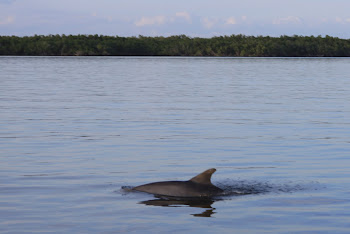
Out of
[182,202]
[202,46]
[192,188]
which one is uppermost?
[202,46]

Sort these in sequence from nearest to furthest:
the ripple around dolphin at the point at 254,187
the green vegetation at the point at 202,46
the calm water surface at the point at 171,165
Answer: the calm water surface at the point at 171,165 < the ripple around dolphin at the point at 254,187 < the green vegetation at the point at 202,46

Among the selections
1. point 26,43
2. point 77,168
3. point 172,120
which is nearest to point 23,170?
point 77,168

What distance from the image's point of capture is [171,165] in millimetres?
17969

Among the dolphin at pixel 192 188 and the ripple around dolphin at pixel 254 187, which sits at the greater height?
the dolphin at pixel 192 188

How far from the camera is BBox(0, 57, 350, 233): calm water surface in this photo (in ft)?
40.8

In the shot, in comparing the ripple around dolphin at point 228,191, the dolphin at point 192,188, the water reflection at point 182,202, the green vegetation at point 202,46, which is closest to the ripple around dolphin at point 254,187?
the ripple around dolphin at point 228,191

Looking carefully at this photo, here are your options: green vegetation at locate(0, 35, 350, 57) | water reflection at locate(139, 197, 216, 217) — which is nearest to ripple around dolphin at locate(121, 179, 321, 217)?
water reflection at locate(139, 197, 216, 217)

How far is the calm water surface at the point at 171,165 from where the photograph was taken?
12.4 m

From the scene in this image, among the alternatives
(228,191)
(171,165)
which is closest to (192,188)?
(228,191)

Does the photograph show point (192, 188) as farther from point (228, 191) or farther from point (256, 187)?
point (256, 187)

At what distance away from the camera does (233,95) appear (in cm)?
4400

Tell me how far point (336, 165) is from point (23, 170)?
25.7 feet

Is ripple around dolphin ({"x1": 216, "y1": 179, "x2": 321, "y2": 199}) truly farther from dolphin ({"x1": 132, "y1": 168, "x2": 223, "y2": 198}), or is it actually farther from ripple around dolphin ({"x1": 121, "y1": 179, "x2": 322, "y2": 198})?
dolphin ({"x1": 132, "y1": 168, "x2": 223, "y2": 198})

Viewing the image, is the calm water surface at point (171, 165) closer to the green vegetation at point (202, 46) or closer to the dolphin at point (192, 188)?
the dolphin at point (192, 188)
